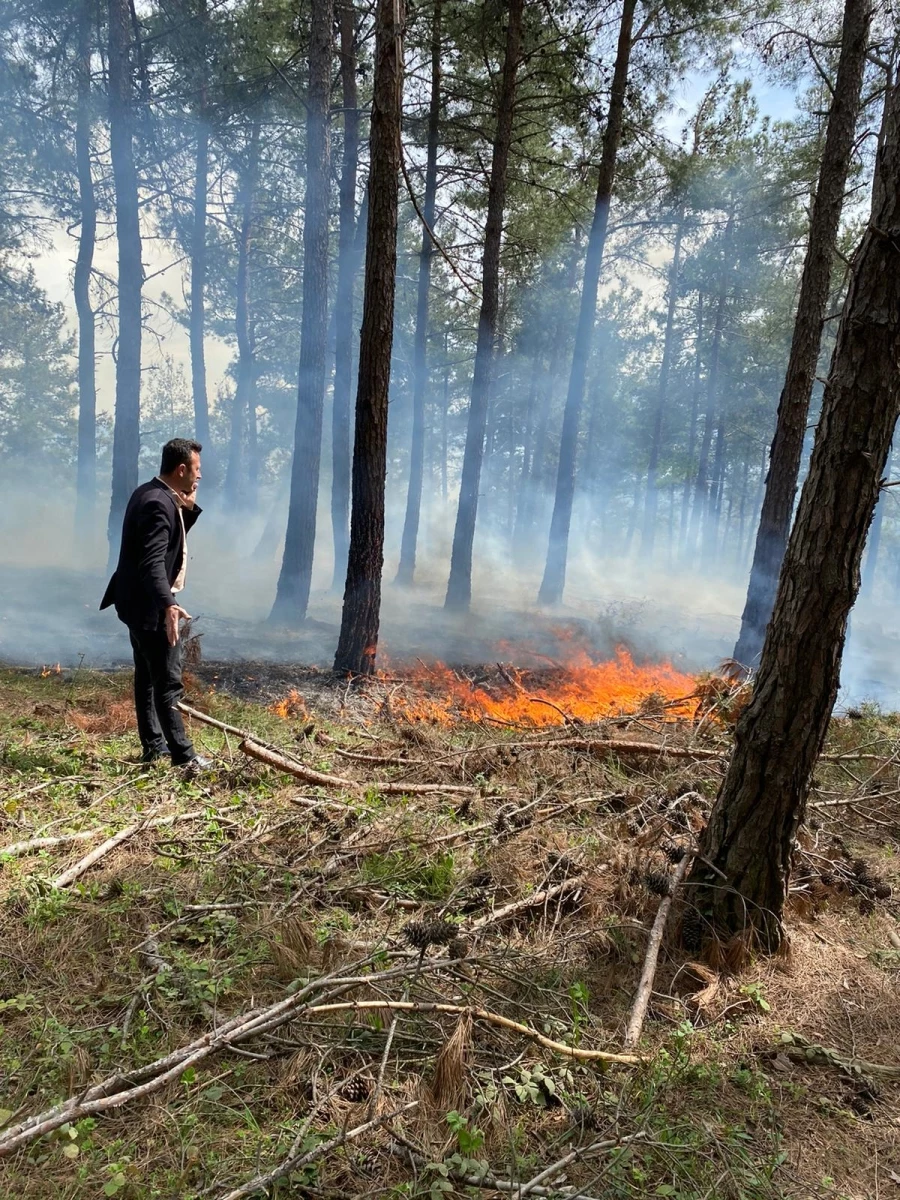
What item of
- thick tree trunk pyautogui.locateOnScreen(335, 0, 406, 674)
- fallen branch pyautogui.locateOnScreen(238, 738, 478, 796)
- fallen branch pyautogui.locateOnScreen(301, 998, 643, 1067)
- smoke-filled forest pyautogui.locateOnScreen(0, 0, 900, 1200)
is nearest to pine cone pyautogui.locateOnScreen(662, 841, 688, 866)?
smoke-filled forest pyautogui.locateOnScreen(0, 0, 900, 1200)

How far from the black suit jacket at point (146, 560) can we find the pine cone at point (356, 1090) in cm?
318

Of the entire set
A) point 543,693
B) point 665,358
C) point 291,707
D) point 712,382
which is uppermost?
point 665,358

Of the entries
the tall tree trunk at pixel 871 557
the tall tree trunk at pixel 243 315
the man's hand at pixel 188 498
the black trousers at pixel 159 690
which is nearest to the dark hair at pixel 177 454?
the man's hand at pixel 188 498

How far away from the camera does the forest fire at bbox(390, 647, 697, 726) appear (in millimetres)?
6969

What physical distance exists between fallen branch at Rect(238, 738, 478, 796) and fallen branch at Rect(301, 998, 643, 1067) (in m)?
2.04

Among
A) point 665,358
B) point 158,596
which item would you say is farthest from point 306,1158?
point 665,358

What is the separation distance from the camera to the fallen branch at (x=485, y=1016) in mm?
2400

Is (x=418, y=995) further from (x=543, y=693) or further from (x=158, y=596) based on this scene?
(x=543, y=693)

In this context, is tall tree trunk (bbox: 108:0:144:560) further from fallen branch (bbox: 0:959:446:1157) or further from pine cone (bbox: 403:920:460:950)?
fallen branch (bbox: 0:959:446:1157)

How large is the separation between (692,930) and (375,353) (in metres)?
6.40

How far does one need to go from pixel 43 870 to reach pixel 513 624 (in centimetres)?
1213

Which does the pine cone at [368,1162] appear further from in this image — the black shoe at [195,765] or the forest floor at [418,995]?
the black shoe at [195,765]

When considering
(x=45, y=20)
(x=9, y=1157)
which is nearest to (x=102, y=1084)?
(x=9, y=1157)

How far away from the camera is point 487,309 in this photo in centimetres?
A: 1441
